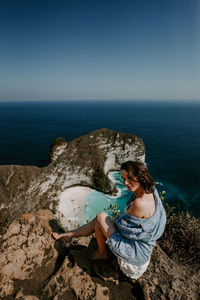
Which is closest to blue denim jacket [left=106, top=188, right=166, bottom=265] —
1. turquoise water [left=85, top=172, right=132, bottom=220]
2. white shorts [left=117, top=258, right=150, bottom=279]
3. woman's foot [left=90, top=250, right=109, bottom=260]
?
white shorts [left=117, top=258, right=150, bottom=279]

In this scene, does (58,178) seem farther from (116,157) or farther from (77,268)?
(77,268)

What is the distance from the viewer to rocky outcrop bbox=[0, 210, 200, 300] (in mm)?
2883

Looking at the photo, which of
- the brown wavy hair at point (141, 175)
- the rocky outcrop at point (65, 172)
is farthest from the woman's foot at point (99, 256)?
the rocky outcrop at point (65, 172)

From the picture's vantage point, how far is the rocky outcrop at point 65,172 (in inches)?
712

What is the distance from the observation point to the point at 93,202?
23922mm

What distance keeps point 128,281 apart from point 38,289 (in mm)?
1814

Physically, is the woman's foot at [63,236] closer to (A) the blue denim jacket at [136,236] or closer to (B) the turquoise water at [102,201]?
(A) the blue denim jacket at [136,236]

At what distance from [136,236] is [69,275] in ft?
5.76

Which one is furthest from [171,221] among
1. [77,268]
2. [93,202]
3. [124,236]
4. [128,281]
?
[93,202]

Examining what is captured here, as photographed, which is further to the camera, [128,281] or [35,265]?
[35,265]

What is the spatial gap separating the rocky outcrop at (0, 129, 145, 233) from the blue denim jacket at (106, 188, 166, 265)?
7.30 meters

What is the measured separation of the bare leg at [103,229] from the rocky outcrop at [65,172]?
6.70m

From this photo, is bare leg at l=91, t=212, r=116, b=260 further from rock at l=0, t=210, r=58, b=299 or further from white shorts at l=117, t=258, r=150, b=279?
rock at l=0, t=210, r=58, b=299

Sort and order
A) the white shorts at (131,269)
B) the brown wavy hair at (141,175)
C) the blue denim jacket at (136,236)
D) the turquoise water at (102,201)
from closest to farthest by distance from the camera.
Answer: the blue denim jacket at (136,236) → the brown wavy hair at (141,175) → the white shorts at (131,269) → the turquoise water at (102,201)
